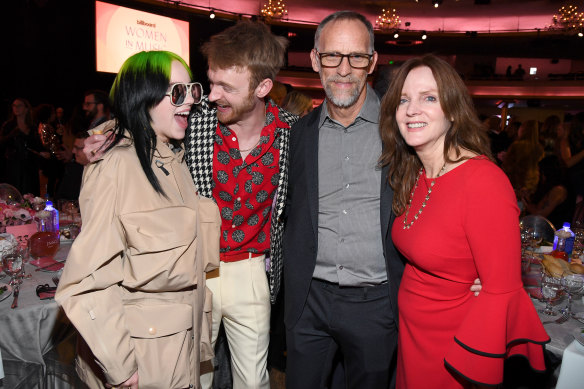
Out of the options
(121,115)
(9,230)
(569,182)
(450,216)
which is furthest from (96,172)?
(569,182)

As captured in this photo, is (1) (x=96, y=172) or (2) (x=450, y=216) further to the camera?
(2) (x=450, y=216)

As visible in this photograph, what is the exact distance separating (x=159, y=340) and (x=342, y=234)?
92 centimetres

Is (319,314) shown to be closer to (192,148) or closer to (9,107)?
(192,148)

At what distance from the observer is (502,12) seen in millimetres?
17609

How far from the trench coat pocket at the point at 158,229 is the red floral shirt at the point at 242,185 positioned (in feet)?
1.83

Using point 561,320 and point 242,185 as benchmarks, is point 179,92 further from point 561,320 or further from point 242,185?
point 561,320

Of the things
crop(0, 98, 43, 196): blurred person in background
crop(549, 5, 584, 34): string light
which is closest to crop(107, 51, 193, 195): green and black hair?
crop(0, 98, 43, 196): blurred person in background

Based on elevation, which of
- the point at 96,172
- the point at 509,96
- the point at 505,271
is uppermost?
the point at 509,96

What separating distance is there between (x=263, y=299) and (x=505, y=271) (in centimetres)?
117

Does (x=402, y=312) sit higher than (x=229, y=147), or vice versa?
(x=229, y=147)

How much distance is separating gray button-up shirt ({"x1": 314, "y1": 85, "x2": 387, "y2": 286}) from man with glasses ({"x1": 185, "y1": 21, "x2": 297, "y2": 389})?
0.25 m

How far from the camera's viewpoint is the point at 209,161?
2217 mm

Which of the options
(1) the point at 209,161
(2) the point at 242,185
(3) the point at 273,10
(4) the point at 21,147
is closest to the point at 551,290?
(2) the point at 242,185

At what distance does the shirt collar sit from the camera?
2168 millimetres
